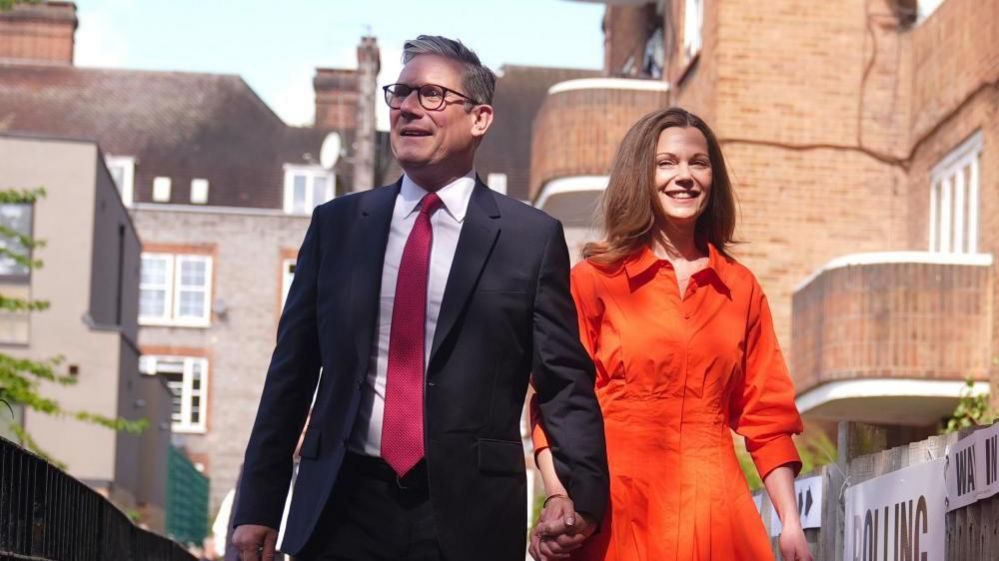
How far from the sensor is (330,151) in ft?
222

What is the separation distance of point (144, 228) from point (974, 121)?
1967 inches

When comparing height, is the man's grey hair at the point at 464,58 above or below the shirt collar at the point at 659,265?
above

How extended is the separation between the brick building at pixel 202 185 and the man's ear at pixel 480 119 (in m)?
59.9

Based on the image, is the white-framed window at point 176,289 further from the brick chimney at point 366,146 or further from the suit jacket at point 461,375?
the suit jacket at point 461,375

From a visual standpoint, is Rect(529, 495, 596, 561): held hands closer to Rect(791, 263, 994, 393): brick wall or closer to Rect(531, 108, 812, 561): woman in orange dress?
Rect(531, 108, 812, 561): woman in orange dress

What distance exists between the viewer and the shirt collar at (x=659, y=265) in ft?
22.3

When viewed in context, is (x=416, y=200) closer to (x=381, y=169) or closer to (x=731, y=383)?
(x=731, y=383)

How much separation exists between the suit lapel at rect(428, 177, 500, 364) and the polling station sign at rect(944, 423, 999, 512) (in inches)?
58.9

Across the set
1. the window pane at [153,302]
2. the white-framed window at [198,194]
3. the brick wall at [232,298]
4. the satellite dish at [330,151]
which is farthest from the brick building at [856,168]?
the white-framed window at [198,194]

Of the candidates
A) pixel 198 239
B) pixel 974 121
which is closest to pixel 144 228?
pixel 198 239

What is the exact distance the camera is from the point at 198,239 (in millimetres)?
68875

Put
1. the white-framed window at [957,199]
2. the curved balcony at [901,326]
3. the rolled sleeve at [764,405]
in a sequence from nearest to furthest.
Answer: the rolled sleeve at [764,405], the curved balcony at [901,326], the white-framed window at [957,199]

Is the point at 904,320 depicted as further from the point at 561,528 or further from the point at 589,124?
the point at 561,528

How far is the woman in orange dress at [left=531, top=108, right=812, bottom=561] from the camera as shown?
253 inches
